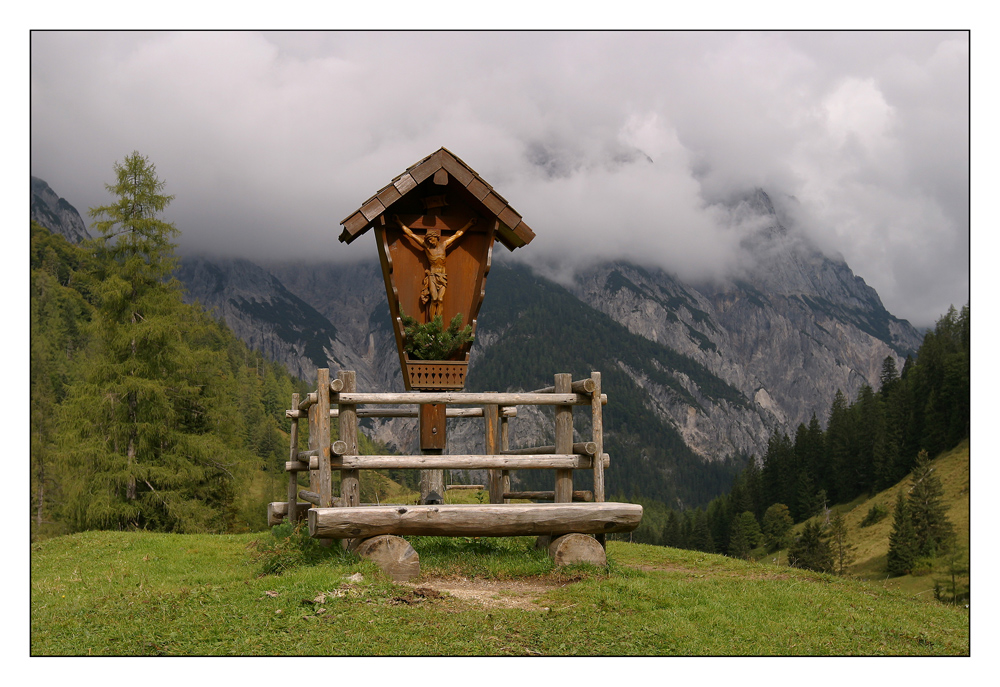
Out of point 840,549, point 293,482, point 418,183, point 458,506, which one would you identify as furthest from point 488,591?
point 840,549

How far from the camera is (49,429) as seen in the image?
192 ft

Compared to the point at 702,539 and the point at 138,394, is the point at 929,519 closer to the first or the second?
the point at 702,539

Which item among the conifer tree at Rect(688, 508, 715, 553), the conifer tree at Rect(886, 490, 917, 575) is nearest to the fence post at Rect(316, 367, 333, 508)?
A: the conifer tree at Rect(886, 490, 917, 575)

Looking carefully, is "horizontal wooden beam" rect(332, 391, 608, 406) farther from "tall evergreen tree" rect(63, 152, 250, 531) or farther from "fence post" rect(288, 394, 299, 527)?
"tall evergreen tree" rect(63, 152, 250, 531)

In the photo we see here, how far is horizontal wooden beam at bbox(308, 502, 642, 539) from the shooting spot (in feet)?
29.8

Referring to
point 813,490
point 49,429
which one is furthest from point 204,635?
point 813,490

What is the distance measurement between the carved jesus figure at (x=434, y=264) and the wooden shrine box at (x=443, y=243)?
2cm

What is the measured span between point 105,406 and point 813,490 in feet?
341

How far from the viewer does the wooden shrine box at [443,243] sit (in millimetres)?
12078

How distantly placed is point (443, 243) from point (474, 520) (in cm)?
501

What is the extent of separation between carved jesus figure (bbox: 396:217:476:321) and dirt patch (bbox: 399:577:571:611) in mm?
4867

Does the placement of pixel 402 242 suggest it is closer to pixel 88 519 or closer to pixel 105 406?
pixel 105 406

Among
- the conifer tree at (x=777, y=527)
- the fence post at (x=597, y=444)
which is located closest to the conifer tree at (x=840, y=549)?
the conifer tree at (x=777, y=527)

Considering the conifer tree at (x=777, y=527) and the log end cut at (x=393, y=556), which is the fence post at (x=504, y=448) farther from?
the conifer tree at (x=777, y=527)
